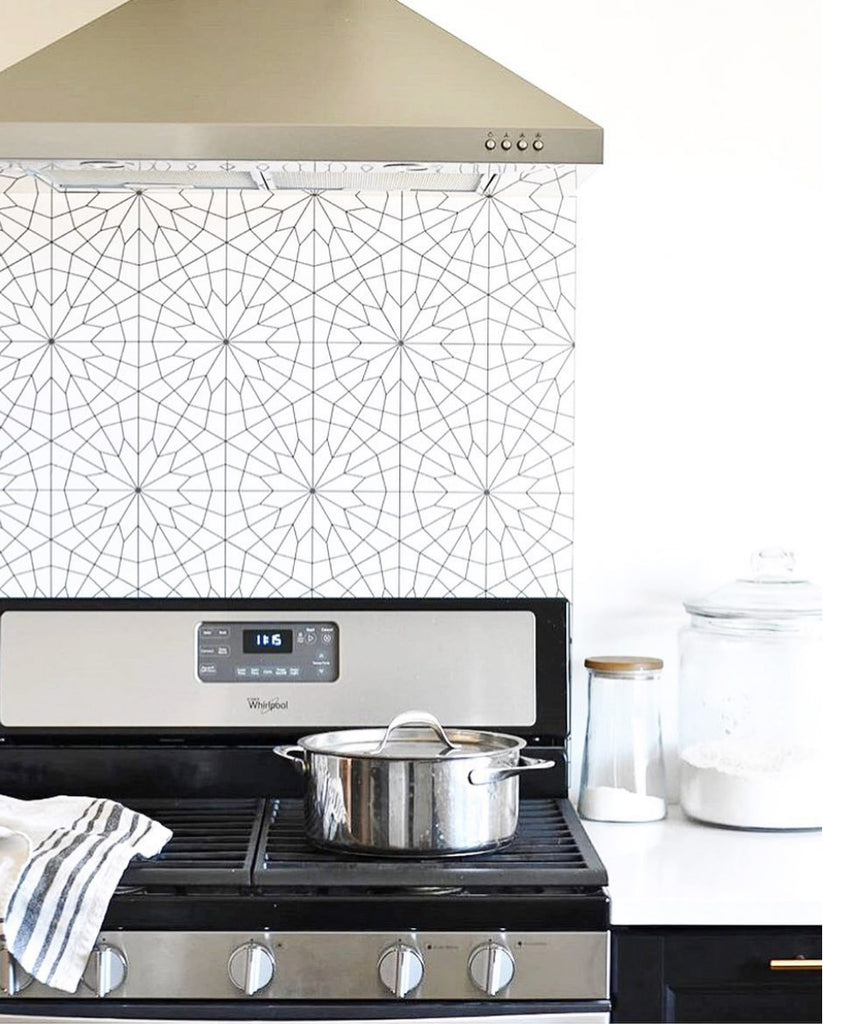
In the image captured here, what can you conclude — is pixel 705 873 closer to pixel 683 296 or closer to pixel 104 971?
pixel 104 971

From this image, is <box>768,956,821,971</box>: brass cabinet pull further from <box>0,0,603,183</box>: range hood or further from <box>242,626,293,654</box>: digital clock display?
<box>0,0,603,183</box>: range hood

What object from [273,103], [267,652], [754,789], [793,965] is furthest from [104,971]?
[273,103]

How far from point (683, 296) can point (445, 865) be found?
1031 millimetres

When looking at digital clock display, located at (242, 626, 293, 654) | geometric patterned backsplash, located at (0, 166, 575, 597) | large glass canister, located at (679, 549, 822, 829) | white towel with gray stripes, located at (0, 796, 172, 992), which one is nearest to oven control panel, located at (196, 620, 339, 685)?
digital clock display, located at (242, 626, 293, 654)

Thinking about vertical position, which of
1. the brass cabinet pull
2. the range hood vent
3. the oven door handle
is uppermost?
the range hood vent

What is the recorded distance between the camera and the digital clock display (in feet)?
6.35

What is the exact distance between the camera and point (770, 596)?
193 centimetres

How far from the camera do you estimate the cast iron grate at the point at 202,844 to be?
1.44m

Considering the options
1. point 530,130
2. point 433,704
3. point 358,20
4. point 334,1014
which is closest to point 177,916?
point 334,1014

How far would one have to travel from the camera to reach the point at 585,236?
2041 millimetres

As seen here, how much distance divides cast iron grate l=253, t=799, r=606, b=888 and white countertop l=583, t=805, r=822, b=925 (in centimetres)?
5

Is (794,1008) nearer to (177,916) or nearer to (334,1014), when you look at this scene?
(334,1014)

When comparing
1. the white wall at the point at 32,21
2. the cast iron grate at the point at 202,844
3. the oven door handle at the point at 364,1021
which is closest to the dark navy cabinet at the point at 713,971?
the oven door handle at the point at 364,1021

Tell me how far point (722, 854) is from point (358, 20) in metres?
1.22
